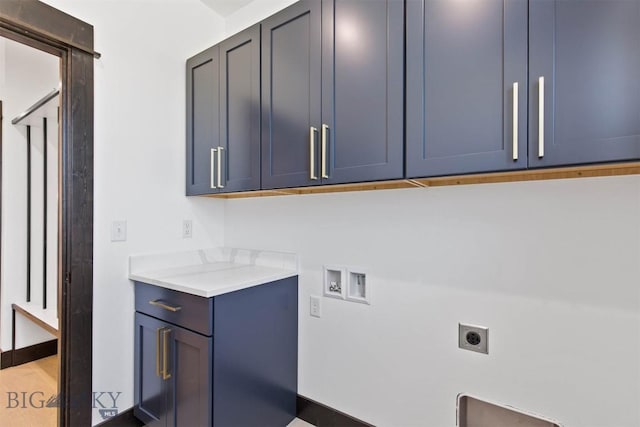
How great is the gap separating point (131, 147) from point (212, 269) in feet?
2.70

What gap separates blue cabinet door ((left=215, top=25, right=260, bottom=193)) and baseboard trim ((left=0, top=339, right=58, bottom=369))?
1.24 metres

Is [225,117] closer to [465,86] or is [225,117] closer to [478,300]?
[465,86]

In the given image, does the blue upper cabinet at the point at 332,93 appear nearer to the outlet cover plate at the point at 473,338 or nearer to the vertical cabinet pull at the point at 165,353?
the outlet cover plate at the point at 473,338

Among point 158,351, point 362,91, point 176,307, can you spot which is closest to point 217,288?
point 176,307

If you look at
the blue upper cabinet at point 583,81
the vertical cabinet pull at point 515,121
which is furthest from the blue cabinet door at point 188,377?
the blue upper cabinet at point 583,81

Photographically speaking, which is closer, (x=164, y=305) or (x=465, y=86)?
(x=465, y=86)

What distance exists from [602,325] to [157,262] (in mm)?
2074

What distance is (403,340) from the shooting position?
152cm

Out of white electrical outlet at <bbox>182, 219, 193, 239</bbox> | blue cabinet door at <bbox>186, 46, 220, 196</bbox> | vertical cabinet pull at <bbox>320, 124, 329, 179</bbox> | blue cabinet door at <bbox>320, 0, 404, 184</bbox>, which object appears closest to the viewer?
blue cabinet door at <bbox>320, 0, 404, 184</bbox>

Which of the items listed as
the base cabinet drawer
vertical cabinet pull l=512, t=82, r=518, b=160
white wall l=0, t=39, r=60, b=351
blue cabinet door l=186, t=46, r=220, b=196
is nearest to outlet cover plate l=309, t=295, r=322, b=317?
the base cabinet drawer

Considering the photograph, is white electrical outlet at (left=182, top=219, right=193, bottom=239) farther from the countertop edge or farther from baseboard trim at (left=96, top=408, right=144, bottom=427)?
baseboard trim at (left=96, top=408, right=144, bottom=427)

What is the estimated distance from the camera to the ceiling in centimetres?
210

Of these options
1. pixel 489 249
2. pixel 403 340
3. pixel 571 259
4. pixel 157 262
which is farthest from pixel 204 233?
pixel 571 259

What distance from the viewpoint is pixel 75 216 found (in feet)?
5.09
